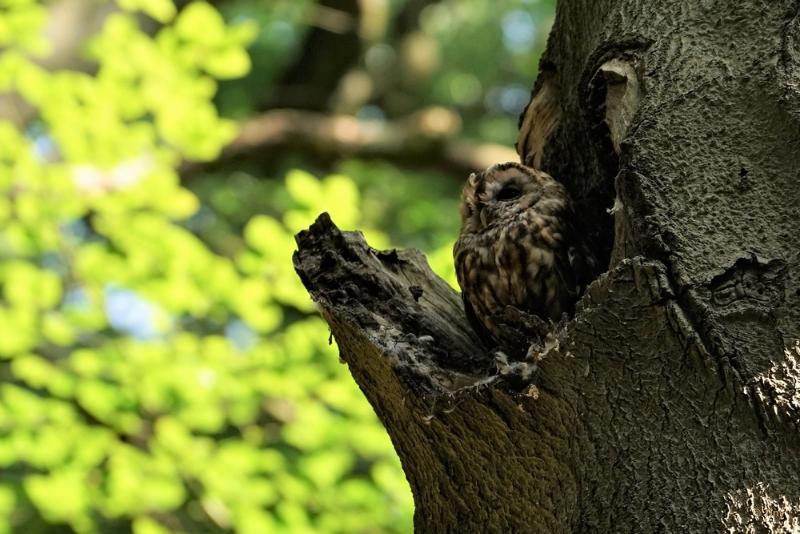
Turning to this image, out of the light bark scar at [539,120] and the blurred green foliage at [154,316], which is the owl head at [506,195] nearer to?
the light bark scar at [539,120]

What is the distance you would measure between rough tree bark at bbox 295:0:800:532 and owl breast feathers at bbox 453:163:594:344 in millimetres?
294

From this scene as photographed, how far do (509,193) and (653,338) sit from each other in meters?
1.04

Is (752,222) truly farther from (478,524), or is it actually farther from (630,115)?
(478,524)

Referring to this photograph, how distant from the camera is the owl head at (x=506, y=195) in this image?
2.01 meters

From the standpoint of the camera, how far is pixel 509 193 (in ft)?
7.32

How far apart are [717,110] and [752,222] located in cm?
20

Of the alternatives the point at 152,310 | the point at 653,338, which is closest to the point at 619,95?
the point at 653,338

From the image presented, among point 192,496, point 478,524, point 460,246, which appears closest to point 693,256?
point 478,524

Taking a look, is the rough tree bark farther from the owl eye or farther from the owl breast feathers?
the owl eye

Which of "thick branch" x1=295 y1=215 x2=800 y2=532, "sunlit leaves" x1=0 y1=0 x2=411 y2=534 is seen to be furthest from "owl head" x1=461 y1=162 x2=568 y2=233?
"sunlit leaves" x1=0 y1=0 x2=411 y2=534

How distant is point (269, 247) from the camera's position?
363 cm

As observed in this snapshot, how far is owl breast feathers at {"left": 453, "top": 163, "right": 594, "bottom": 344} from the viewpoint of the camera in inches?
77.8

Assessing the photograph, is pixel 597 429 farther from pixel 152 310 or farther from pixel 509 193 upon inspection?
pixel 152 310

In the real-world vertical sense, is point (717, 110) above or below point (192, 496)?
below
